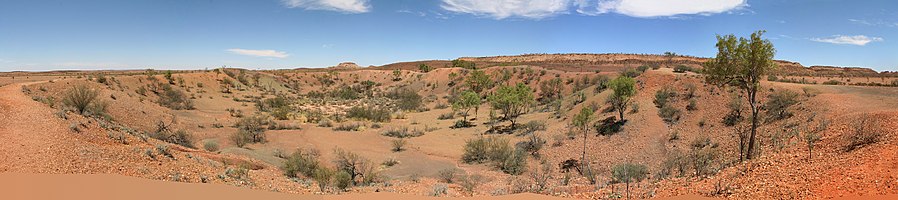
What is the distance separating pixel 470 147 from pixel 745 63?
1175 cm

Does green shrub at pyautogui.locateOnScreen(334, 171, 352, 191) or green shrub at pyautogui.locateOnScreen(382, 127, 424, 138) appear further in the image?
green shrub at pyautogui.locateOnScreen(382, 127, 424, 138)

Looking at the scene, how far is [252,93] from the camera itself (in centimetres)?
5444

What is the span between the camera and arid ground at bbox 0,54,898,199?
8875 millimetres

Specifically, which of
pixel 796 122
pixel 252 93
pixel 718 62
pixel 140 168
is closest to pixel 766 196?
pixel 718 62

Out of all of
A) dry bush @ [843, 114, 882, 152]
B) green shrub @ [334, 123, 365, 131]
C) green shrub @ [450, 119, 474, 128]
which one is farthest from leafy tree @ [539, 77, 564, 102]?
dry bush @ [843, 114, 882, 152]

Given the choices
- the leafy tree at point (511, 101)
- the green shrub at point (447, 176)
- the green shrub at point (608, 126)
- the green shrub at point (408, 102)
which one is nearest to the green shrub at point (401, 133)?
the leafy tree at point (511, 101)

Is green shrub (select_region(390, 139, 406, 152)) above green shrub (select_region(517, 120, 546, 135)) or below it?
below

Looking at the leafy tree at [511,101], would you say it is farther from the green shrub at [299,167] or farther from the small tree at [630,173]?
the green shrub at [299,167]

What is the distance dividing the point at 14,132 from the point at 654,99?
27.9 meters

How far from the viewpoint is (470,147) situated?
21.1m

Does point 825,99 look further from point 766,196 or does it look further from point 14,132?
point 14,132

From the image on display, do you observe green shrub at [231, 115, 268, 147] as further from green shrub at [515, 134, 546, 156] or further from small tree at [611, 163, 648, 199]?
small tree at [611, 163, 648, 199]

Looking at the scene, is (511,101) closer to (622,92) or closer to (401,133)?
(401,133)

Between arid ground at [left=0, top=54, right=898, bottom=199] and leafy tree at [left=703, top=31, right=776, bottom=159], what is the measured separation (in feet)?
6.25
